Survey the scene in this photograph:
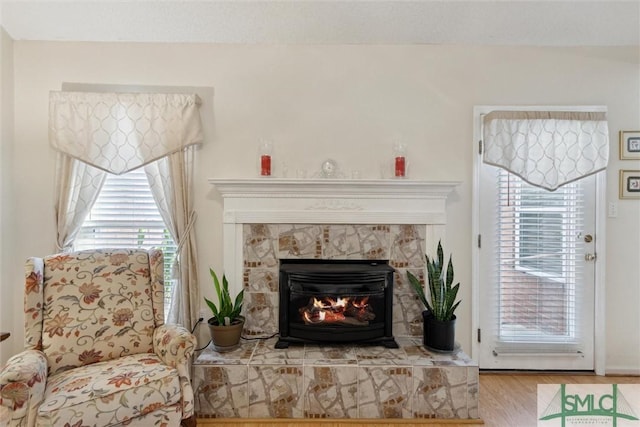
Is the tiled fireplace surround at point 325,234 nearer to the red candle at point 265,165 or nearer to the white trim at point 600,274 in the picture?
the red candle at point 265,165

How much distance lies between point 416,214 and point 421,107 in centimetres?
85

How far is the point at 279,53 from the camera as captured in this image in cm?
265

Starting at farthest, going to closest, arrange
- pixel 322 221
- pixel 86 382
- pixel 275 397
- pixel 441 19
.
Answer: pixel 322 221, pixel 441 19, pixel 275 397, pixel 86 382

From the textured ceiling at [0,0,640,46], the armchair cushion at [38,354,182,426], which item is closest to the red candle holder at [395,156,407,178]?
the textured ceiling at [0,0,640,46]

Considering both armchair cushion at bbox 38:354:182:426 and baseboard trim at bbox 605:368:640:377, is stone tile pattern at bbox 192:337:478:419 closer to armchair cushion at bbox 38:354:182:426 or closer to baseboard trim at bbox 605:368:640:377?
armchair cushion at bbox 38:354:182:426

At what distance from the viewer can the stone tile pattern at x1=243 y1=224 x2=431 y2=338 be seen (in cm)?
260

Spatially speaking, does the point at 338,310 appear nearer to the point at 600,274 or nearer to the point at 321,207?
A: the point at 321,207

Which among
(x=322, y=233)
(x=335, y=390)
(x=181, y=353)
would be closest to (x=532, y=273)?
(x=322, y=233)

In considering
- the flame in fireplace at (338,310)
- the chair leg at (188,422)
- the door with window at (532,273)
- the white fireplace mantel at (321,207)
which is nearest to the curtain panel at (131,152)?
the white fireplace mantel at (321,207)

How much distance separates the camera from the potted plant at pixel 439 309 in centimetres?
229

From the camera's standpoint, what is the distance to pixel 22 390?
4.84ft

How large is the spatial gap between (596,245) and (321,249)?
85.5 inches

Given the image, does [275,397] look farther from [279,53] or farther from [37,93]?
[37,93]

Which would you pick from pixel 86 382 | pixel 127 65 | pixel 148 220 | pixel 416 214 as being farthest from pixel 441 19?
pixel 86 382
